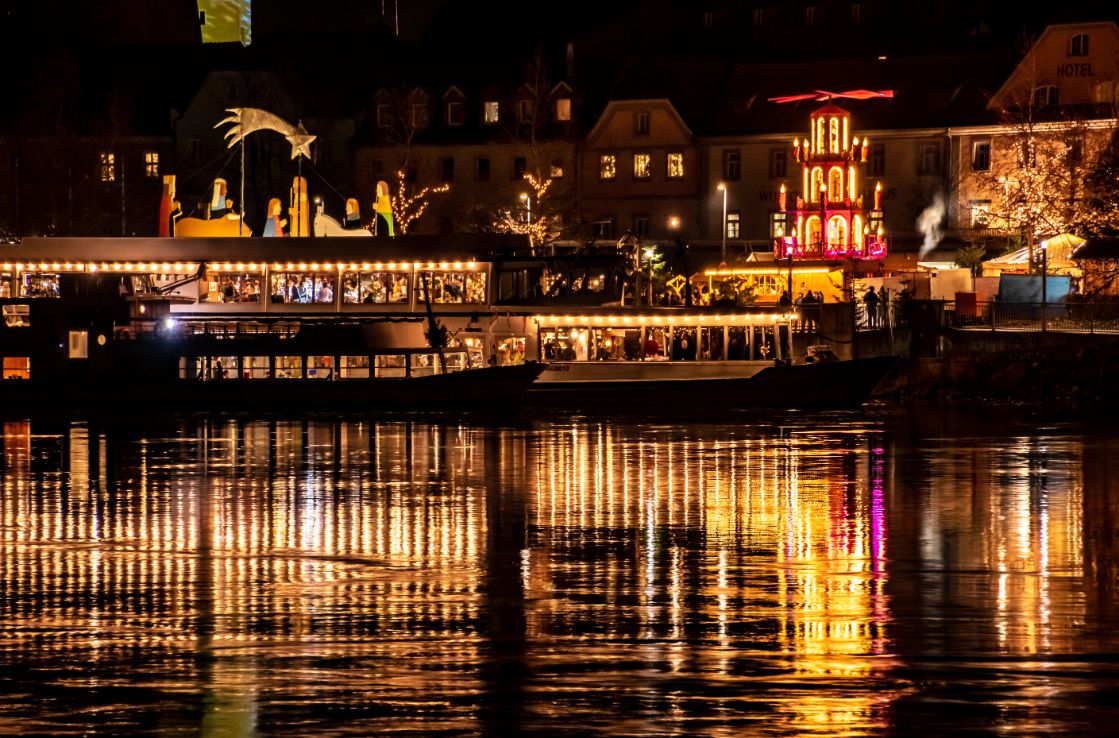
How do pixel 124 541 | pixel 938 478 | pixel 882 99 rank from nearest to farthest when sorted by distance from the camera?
1. pixel 124 541
2. pixel 938 478
3. pixel 882 99

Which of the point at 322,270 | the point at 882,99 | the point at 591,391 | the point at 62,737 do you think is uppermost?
the point at 882,99

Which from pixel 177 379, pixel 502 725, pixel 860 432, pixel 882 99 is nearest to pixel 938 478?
pixel 860 432

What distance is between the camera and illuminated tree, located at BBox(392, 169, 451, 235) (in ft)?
346

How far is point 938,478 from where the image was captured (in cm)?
4088

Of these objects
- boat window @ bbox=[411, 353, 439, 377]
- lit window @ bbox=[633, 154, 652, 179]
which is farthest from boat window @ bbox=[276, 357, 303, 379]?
lit window @ bbox=[633, 154, 652, 179]

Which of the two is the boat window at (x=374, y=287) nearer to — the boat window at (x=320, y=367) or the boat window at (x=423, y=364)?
the boat window at (x=423, y=364)

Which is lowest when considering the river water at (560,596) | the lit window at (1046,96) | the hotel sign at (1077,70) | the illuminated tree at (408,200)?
the river water at (560,596)

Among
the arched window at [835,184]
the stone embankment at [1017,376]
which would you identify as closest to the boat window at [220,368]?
the stone embankment at [1017,376]

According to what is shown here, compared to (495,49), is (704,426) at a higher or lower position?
lower

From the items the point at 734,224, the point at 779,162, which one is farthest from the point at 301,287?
the point at 734,224

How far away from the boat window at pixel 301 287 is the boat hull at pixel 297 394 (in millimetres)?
5484

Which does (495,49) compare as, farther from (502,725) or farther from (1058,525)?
(502,725)

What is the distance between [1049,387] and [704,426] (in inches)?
729

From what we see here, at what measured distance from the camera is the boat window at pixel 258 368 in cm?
6375
